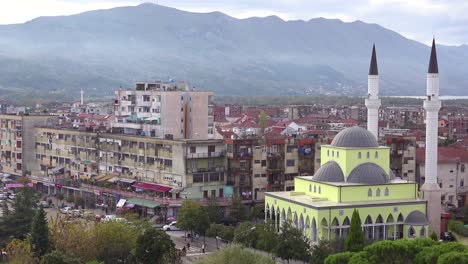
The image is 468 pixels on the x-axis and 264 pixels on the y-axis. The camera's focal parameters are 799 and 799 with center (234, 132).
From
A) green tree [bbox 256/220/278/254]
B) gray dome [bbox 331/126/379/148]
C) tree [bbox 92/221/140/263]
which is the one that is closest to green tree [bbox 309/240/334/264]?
green tree [bbox 256/220/278/254]

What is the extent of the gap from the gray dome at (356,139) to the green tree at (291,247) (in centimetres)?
912

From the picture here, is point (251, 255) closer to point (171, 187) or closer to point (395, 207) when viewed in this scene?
point (395, 207)

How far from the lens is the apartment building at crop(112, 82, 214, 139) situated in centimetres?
6262

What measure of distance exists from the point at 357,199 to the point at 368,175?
167 cm

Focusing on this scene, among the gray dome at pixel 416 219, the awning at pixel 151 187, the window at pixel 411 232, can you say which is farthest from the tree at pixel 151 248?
the awning at pixel 151 187

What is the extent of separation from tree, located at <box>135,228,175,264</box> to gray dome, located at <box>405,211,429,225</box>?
48.2ft

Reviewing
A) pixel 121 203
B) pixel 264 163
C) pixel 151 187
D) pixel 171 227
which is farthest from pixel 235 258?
pixel 121 203

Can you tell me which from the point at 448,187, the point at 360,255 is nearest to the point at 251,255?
the point at 360,255

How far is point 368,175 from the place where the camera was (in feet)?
143

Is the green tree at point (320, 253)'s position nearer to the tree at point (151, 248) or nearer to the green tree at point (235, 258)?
the green tree at point (235, 258)

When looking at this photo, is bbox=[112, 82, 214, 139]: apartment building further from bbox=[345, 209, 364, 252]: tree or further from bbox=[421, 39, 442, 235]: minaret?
bbox=[345, 209, 364, 252]: tree

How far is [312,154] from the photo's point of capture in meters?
56.6

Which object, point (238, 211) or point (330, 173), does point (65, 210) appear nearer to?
point (238, 211)

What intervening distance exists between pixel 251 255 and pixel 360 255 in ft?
14.4
